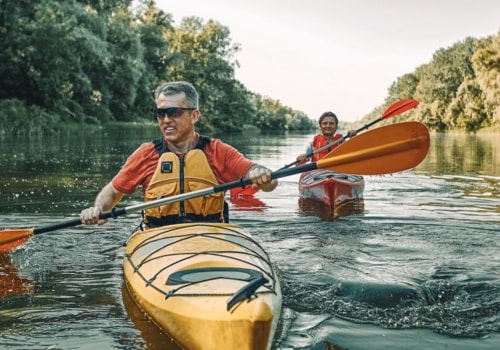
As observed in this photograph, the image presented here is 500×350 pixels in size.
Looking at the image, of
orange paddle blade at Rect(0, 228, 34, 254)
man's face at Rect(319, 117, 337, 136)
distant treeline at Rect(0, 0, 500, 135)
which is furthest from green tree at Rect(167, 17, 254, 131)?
orange paddle blade at Rect(0, 228, 34, 254)

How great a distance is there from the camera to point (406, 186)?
1106 centimetres

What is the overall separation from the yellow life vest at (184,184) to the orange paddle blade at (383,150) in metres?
0.86

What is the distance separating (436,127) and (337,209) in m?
56.8

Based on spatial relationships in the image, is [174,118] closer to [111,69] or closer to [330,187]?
[330,187]

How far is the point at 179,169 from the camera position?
A: 431 cm

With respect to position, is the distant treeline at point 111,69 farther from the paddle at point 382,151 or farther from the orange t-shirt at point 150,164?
the paddle at point 382,151

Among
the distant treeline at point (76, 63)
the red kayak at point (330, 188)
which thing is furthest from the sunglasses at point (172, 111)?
the distant treeline at point (76, 63)

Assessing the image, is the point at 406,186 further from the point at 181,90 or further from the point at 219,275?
the point at 219,275

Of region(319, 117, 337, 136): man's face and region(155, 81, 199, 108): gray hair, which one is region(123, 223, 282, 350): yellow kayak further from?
region(319, 117, 337, 136): man's face

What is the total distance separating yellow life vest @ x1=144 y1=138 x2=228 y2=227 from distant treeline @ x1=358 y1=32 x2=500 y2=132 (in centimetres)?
3627

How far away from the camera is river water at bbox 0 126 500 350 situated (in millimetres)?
3295

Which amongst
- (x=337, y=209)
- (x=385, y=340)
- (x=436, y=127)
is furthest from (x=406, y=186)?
(x=436, y=127)

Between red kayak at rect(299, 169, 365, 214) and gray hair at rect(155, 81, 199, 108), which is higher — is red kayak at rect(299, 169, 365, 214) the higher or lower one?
the lower one

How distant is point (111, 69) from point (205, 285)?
99.0ft
